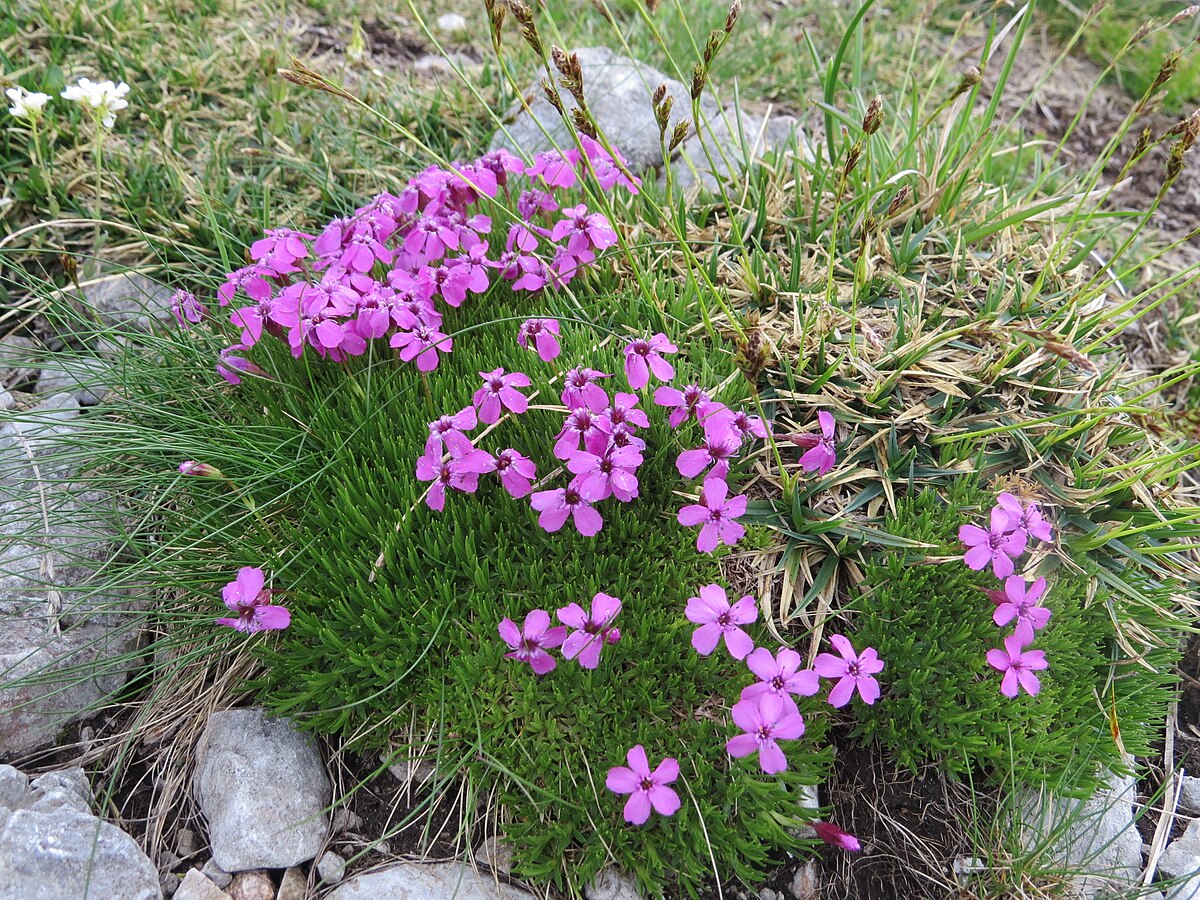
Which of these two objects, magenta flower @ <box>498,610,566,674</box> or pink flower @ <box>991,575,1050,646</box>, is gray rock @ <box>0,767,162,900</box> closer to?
magenta flower @ <box>498,610,566,674</box>

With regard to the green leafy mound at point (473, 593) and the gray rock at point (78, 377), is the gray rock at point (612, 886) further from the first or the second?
the gray rock at point (78, 377)

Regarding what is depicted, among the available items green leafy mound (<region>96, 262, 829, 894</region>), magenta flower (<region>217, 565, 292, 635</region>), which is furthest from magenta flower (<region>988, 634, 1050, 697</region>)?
magenta flower (<region>217, 565, 292, 635</region>)

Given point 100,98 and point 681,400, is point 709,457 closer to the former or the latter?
point 681,400

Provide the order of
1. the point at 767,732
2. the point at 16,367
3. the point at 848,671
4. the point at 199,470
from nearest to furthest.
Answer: the point at 767,732
the point at 848,671
the point at 199,470
the point at 16,367

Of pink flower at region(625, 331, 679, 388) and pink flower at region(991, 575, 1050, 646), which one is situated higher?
pink flower at region(991, 575, 1050, 646)

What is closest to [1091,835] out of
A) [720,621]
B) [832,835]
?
[832,835]

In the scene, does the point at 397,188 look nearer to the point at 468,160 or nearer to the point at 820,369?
the point at 468,160

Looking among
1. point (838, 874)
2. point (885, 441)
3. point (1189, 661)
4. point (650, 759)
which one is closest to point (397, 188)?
point (885, 441)
